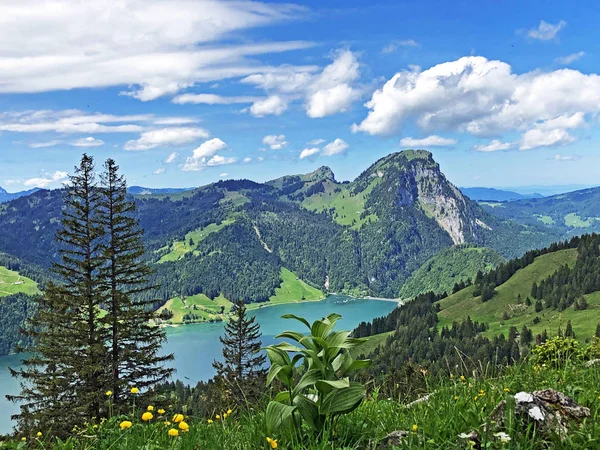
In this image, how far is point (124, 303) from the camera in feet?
100

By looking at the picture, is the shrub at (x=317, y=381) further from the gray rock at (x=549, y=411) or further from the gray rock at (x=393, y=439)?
the gray rock at (x=549, y=411)

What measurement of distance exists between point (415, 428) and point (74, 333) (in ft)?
95.2

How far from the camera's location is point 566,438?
3.99m

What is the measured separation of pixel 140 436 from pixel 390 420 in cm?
290

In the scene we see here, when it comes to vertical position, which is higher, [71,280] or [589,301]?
[71,280]

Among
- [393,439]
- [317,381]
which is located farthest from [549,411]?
[317,381]

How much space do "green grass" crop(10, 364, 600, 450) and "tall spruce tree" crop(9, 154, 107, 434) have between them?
76.3 ft

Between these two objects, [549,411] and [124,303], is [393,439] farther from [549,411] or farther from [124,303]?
[124,303]

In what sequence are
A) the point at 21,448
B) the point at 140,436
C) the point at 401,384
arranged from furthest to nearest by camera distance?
the point at 401,384 < the point at 140,436 < the point at 21,448

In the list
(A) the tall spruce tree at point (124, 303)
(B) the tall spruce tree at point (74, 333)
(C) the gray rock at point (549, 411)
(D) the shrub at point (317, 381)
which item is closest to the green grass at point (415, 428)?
(C) the gray rock at point (549, 411)

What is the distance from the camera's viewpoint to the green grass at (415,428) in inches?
167

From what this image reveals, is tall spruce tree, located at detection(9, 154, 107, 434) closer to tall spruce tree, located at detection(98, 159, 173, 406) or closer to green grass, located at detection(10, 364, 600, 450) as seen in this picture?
tall spruce tree, located at detection(98, 159, 173, 406)

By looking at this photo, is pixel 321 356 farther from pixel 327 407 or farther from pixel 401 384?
pixel 401 384

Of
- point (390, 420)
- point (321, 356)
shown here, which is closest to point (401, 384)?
point (390, 420)
